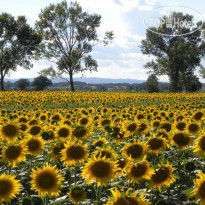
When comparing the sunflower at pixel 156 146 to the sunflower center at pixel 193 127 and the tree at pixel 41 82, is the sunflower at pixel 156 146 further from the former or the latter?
the tree at pixel 41 82

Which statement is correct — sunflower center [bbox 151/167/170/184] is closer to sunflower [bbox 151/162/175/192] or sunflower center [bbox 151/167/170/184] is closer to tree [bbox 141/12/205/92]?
sunflower [bbox 151/162/175/192]

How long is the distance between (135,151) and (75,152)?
956 millimetres

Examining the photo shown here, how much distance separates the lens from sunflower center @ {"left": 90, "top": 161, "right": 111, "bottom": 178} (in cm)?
384

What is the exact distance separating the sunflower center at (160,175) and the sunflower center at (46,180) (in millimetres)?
1344

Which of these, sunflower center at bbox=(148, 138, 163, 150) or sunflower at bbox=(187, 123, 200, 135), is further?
sunflower at bbox=(187, 123, 200, 135)

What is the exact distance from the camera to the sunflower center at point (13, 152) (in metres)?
5.05

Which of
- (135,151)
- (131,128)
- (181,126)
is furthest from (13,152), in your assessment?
(181,126)

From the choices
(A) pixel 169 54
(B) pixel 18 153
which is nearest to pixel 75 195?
(B) pixel 18 153

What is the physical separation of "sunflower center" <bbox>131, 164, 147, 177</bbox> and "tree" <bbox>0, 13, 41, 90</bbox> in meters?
58.0

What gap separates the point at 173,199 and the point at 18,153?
261 cm

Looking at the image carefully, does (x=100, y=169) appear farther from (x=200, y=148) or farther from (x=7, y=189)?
(x=200, y=148)

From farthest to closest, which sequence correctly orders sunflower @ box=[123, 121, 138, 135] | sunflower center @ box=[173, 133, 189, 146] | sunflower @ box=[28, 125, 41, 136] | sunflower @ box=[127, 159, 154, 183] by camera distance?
sunflower @ box=[123, 121, 138, 135]
sunflower @ box=[28, 125, 41, 136]
sunflower center @ box=[173, 133, 189, 146]
sunflower @ box=[127, 159, 154, 183]

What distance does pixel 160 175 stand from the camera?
4.10 meters

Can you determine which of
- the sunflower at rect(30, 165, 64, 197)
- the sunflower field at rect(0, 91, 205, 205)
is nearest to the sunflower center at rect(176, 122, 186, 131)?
the sunflower field at rect(0, 91, 205, 205)
